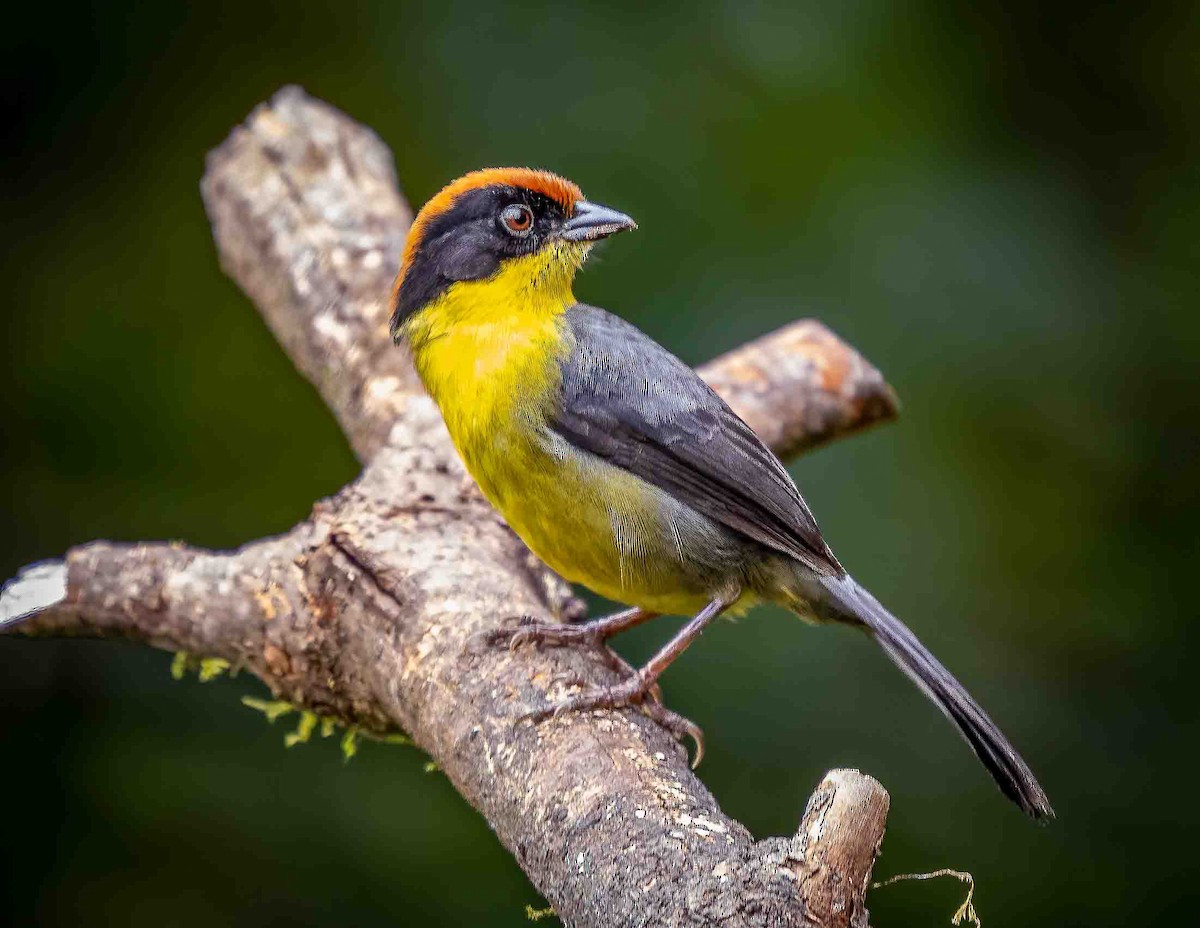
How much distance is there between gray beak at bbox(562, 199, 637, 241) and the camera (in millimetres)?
3396

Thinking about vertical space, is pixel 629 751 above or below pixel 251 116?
below

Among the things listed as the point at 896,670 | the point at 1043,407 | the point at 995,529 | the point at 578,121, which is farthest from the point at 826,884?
the point at 578,121

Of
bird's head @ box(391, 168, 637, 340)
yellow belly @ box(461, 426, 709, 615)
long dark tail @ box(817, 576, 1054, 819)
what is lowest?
long dark tail @ box(817, 576, 1054, 819)

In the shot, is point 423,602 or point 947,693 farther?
point 423,602

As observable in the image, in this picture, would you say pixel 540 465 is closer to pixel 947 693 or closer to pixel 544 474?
pixel 544 474

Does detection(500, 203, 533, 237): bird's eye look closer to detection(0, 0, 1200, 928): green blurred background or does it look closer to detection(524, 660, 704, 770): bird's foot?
detection(524, 660, 704, 770): bird's foot

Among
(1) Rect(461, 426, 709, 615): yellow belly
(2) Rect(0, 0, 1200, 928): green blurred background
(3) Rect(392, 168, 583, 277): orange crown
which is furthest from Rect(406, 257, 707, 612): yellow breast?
(2) Rect(0, 0, 1200, 928): green blurred background

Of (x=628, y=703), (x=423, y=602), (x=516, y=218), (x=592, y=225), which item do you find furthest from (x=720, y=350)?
(x=628, y=703)

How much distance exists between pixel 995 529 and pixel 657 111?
75.0 inches

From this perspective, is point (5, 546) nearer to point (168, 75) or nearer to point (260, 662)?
point (260, 662)

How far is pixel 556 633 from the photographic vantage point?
312cm

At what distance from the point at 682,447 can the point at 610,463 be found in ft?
0.59

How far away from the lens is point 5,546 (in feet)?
14.9

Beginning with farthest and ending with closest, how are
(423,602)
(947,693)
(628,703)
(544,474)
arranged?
(423,602) → (544,474) → (947,693) → (628,703)
